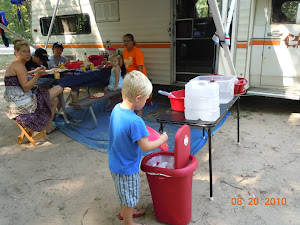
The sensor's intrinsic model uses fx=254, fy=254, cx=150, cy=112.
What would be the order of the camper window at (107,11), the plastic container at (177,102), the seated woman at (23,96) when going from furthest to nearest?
1. the camper window at (107,11)
2. the seated woman at (23,96)
3. the plastic container at (177,102)

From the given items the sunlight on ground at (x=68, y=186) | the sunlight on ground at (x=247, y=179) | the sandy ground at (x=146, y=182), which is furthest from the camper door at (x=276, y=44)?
the sunlight on ground at (x=68, y=186)

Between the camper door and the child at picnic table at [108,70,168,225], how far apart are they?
3823mm

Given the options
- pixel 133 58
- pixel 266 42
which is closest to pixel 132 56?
pixel 133 58

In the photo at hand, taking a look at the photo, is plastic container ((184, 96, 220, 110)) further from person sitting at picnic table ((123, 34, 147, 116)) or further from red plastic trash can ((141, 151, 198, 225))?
person sitting at picnic table ((123, 34, 147, 116))

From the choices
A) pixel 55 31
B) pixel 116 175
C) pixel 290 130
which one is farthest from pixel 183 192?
pixel 55 31

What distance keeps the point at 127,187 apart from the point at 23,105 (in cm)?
277

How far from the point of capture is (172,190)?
209 cm

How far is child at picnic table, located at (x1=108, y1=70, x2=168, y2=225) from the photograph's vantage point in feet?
5.98

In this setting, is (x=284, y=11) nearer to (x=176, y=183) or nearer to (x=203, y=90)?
(x=203, y=90)

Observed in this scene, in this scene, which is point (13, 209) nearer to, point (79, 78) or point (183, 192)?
point (183, 192)

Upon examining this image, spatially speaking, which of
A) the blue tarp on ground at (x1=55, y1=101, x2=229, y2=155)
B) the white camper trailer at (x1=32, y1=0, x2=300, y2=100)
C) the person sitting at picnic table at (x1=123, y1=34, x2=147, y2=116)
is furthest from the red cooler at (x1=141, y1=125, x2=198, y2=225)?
the person sitting at picnic table at (x1=123, y1=34, x2=147, y2=116)

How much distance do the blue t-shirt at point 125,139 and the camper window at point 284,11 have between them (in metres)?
4.08

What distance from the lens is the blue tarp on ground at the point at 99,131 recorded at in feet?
12.9

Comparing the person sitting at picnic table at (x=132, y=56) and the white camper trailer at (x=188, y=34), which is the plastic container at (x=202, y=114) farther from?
the person sitting at picnic table at (x=132, y=56)
